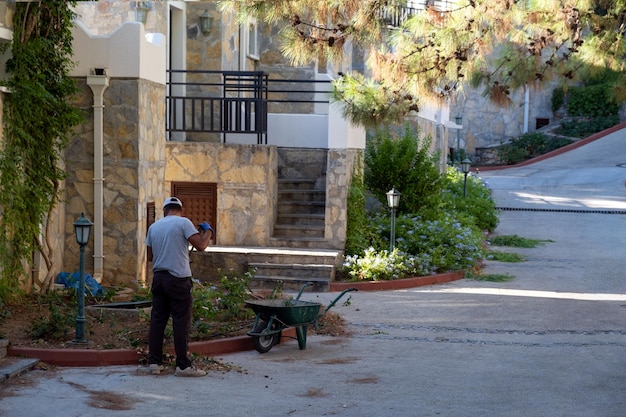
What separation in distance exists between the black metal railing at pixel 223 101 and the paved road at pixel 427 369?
3958mm

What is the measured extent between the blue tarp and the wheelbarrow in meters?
2.81

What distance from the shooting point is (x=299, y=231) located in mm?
16828

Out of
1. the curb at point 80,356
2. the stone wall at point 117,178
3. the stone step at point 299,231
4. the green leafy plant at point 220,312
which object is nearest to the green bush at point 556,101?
the stone step at point 299,231

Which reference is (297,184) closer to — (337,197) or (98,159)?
(337,197)

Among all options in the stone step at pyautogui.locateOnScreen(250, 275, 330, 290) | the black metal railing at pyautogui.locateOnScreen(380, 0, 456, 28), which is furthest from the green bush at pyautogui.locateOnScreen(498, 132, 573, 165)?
the black metal railing at pyautogui.locateOnScreen(380, 0, 456, 28)

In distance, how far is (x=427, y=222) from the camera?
17.7 meters

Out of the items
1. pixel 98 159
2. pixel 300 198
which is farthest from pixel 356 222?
pixel 98 159

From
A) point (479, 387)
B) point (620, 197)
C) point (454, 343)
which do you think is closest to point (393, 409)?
point (479, 387)

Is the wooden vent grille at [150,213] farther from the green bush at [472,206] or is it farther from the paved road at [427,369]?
the green bush at [472,206]

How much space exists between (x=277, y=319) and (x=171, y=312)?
1.39 meters

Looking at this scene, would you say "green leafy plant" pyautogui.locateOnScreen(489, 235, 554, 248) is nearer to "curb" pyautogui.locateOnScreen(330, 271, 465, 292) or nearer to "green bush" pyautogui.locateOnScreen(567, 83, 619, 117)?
"curb" pyautogui.locateOnScreen(330, 271, 465, 292)

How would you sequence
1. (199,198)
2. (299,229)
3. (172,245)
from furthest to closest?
(299,229)
(199,198)
(172,245)

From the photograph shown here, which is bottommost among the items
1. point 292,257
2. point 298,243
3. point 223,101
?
point 292,257

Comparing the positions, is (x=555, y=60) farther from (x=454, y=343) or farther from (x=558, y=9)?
(x=454, y=343)
